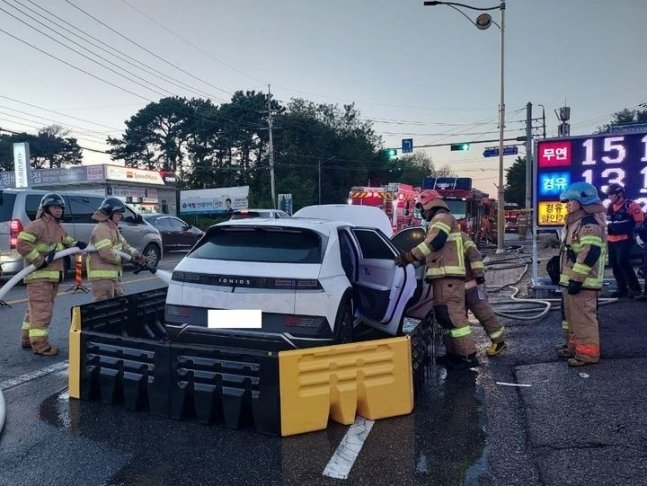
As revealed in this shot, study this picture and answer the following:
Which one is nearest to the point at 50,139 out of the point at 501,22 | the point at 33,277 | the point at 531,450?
the point at 501,22

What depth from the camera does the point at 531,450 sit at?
3.52 meters

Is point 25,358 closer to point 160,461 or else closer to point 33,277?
point 33,277

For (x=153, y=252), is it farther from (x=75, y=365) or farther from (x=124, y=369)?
(x=124, y=369)

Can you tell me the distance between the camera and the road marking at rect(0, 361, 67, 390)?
498 centimetres

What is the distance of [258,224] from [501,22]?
18423 mm

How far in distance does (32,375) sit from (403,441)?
3.72 metres

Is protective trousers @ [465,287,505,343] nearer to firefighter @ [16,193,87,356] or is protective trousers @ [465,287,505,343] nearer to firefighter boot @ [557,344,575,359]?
firefighter boot @ [557,344,575,359]

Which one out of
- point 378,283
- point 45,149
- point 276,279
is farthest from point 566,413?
point 45,149

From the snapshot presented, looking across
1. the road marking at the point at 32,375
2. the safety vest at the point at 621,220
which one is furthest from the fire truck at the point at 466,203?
the road marking at the point at 32,375

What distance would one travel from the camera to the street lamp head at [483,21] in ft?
62.3

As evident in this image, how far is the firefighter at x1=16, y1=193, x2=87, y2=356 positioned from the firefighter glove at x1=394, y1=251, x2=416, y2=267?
3685 mm

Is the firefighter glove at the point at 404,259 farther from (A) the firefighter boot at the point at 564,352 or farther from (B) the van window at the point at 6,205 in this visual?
(B) the van window at the point at 6,205

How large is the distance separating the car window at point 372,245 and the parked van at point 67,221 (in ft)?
14.2

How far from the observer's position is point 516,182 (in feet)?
236
